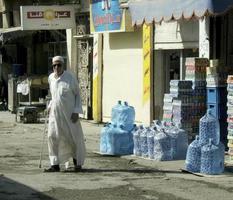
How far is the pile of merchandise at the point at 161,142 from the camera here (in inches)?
491

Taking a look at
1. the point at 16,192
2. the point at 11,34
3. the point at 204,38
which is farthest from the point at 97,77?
the point at 16,192

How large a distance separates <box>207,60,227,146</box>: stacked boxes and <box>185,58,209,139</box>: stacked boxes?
0.79 feet

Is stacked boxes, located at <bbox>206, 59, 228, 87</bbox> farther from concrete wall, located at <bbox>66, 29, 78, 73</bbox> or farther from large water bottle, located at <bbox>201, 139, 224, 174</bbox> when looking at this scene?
concrete wall, located at <bbox>66, 29, 78, 73</bbox>

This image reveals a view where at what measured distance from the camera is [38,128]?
20.0 meters

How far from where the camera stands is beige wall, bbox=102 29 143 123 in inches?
751

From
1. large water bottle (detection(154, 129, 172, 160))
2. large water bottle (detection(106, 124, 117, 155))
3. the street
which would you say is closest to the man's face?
the street

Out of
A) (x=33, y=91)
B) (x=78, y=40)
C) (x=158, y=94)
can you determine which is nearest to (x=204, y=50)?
(x=158, y=94)

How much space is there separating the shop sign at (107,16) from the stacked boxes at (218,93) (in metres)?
6.33

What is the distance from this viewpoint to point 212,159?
35.5 feet

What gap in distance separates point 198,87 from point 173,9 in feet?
5.73

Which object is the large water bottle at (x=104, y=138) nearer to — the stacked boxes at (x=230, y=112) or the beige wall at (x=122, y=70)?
the stacked boxes at (x=230, y=112)

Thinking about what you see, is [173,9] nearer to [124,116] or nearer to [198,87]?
[198,87]

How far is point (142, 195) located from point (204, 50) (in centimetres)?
580

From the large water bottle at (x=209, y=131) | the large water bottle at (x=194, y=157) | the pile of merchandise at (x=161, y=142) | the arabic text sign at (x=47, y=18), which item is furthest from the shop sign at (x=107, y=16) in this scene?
the large water bottle at (x=194, y=157)
